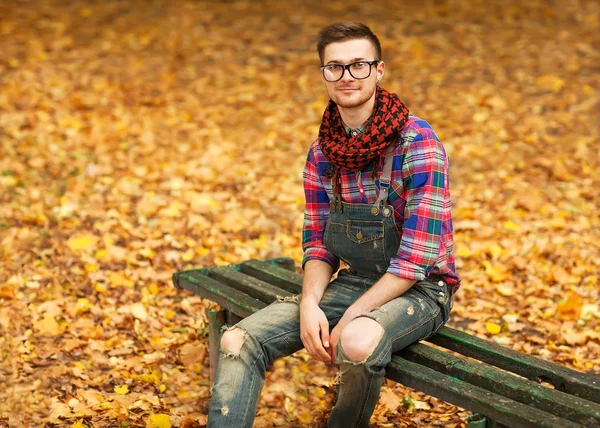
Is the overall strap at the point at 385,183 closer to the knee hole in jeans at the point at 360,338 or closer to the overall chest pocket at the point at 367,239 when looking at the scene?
the overall chest pocket at the point at 367,239

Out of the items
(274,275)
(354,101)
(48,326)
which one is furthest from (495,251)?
(48,326)

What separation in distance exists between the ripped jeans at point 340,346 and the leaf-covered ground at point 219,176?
618 millimetres

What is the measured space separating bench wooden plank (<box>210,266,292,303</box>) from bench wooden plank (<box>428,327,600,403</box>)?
0.71 metres

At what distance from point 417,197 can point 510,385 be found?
70 cm

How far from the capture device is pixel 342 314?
121 inches

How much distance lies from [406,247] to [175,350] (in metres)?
1.58

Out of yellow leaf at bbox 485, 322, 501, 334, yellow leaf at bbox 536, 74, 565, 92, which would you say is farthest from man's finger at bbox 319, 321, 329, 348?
yellow leaf at bbox 536, 74, 565, 92

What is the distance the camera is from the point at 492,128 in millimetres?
6477

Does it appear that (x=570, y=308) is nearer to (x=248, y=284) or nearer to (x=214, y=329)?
(x=248, y=284)

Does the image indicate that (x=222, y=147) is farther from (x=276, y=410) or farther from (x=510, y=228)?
(x=276, y=410)

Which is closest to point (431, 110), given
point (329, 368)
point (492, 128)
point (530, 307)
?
point (492, 128)

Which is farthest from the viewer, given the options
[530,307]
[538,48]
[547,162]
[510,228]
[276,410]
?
[538,48]

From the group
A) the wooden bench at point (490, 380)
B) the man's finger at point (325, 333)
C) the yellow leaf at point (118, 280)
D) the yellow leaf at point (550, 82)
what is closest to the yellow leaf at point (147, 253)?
the yellow leaf at point (118, 280)

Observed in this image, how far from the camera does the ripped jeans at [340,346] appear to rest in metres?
2.76
